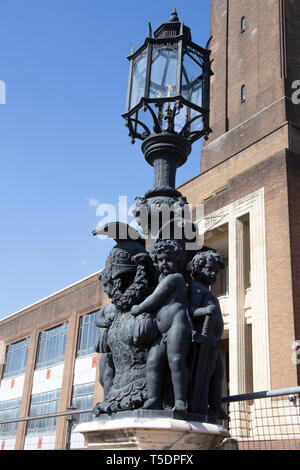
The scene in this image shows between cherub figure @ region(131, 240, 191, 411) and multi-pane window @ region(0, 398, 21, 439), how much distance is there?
37.6m

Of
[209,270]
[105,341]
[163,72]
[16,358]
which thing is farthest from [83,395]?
[209,270]

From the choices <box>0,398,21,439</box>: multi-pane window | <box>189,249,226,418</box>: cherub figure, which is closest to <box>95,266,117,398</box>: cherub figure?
<box>189,249,226,418</box>: cherub figure

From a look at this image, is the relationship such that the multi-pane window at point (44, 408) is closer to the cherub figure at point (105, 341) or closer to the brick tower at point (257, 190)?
the brick tower at point (257, 190)

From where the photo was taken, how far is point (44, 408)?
3784 centimetres

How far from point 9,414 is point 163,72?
140ft

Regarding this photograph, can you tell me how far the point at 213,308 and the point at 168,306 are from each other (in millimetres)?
341

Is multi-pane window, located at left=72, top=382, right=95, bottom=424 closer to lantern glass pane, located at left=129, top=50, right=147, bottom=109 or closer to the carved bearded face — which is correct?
lantern glass pane, located at left=129, top=50, right=147, bottom=109

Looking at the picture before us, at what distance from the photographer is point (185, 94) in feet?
17.6

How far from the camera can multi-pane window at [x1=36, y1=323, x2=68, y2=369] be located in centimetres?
3848

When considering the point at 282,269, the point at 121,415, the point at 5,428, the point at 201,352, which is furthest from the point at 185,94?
the point at 5,428

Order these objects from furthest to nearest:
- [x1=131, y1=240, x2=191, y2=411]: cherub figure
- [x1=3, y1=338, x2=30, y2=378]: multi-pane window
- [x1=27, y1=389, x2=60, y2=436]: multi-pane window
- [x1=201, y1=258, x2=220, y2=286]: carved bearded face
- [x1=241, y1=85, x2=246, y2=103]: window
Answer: [x1=3, y1=338, x2=30, y2=378]: multi-pane window → [x1=27, y1=389, x2=60, y2=436]: multi-pane window → [x1=241, y1=85, x2=246, y2=103]: window → [x1=201, y1=258, x2=220, y2=286]: carved bearded face → [x1=131, y1=240, x2=191, y2=411]: cherub figure

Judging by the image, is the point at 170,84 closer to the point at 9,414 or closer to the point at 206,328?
the point at 206,328
